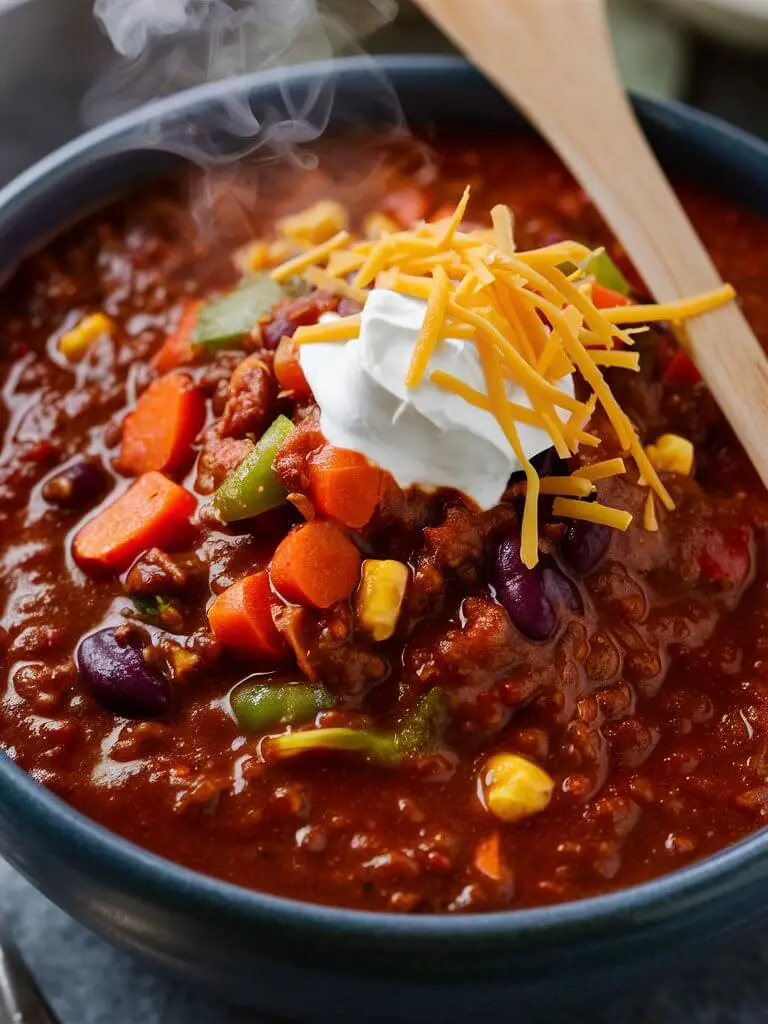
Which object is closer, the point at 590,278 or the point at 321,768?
the point at 321,768

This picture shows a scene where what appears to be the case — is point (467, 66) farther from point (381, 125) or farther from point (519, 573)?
point (519, 573)

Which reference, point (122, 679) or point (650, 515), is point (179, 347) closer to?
point (122, 679)

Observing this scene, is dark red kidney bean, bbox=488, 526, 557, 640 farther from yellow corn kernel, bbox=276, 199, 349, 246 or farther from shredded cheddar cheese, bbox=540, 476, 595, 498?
yellow corn kernel, bbox=276, 199, 349, 246

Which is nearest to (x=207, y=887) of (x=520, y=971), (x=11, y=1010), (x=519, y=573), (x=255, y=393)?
(x=520, y=971)

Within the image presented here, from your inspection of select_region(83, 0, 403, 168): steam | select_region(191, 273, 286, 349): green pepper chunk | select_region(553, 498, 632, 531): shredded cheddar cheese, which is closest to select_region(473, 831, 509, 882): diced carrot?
select_region(553, 498, 632, 531): shredded cheddar cheese

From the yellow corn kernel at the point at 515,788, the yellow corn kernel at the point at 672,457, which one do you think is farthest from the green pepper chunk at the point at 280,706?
the yellow corn kernel at the point at 672,457

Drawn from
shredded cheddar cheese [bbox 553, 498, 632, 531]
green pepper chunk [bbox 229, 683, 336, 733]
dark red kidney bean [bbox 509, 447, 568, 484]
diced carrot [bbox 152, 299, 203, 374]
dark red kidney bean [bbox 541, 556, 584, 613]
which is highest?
diced carrot [bbox 152, 299, 203, 374]

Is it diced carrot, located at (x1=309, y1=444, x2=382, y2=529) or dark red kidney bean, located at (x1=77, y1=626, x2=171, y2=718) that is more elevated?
diced carrot, located at (x1=309, y1=444, x2=382, y2=529)
